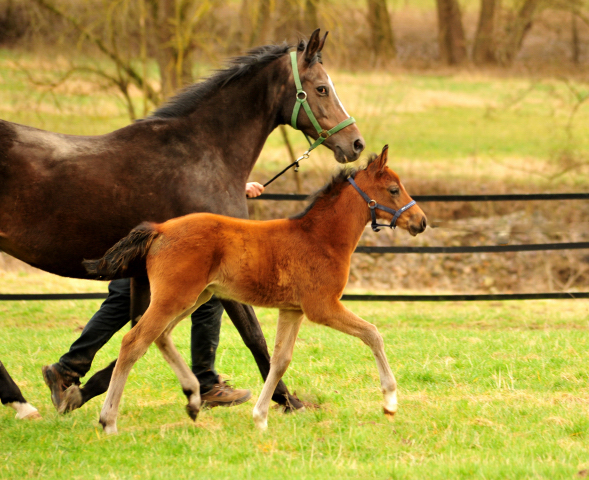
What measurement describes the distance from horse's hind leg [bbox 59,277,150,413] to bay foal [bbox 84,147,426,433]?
31 centimetres

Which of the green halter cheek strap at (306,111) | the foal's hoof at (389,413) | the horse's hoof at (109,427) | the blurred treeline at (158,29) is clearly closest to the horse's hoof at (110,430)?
the horse's hoof at (109,427)

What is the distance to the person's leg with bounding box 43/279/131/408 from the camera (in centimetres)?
470

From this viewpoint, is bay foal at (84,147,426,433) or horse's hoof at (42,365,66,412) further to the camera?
horse's hoof at (42,365,66,412)

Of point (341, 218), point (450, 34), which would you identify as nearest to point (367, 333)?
point (341, 218)

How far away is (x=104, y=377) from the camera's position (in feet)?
15.1

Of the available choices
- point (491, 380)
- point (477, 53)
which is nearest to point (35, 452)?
point (491, 380)

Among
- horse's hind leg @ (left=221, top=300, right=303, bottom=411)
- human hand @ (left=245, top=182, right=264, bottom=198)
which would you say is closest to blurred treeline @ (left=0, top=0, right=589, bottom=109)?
human hand @ (left=245, top=182, right=264, bottom=198)

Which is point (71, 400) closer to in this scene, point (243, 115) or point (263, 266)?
point (263, 266)

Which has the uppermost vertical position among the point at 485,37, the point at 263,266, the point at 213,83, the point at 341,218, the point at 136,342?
the point at 213,83

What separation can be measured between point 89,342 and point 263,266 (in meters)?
1.58

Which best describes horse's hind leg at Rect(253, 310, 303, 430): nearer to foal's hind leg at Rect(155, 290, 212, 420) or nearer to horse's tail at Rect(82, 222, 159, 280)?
foal's hind leg at Rect(155, 290, 212, 420)

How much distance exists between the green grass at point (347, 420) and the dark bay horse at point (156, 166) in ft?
1.62

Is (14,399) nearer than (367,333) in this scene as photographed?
No

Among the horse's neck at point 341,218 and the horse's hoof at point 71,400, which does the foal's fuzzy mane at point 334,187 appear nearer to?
the horse's neck at point 341,218
